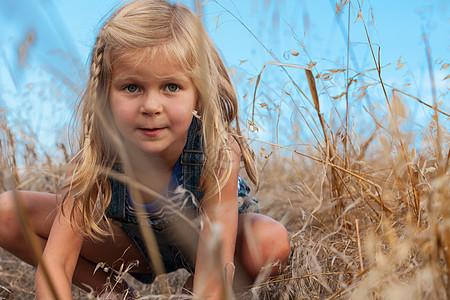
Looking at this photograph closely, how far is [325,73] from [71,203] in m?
0.86

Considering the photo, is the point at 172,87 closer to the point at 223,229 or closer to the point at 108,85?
the point at 108,85

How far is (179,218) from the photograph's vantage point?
157 cm

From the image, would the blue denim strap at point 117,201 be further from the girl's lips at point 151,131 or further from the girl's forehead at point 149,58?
the girl's forehead at point 149,58

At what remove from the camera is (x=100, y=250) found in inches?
66.1

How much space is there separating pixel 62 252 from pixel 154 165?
0.42m

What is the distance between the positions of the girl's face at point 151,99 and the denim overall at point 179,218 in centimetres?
10

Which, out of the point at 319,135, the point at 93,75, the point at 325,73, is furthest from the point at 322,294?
the point at 93,75

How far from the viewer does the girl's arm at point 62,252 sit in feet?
4.24

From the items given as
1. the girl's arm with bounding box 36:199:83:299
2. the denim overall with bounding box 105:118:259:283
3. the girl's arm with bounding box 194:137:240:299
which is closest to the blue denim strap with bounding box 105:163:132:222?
the denim overall with bounding box 105:118:259:283

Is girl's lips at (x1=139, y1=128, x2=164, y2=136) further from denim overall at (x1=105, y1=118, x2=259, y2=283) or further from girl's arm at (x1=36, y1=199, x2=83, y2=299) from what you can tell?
girl's arm at (x1=36, y1=199, x2=83, y2=299)

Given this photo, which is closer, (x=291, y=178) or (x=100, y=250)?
(x=100, y=250)

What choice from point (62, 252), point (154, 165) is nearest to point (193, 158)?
point (154, 165)

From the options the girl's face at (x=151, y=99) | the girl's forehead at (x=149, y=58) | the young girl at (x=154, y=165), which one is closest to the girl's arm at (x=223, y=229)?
Result: the young girl at (x=154, y=165)

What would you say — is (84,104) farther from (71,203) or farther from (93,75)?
(71,203)
